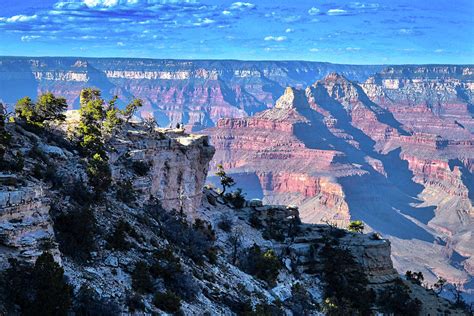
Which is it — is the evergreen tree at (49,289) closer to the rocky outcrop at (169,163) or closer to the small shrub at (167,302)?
the small shrub at (167,302)

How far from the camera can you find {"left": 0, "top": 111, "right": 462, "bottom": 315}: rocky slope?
2144cm

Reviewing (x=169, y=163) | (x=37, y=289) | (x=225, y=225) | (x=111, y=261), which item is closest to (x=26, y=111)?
(x=169, y=163)

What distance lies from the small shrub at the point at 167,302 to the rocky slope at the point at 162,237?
0.05 metres

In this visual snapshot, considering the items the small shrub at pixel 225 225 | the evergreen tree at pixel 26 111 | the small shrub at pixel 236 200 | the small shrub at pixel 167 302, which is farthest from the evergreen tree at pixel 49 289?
the small shrub at pixel 236 200

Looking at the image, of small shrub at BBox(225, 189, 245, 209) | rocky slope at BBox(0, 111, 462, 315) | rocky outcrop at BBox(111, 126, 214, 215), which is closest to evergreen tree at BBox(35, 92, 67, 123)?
rocky slope at BBox(0, 111, 462, 315)

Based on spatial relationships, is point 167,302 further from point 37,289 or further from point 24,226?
point 24,226

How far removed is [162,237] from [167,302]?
8.09 metres

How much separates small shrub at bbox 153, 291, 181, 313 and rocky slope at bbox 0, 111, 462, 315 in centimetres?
5

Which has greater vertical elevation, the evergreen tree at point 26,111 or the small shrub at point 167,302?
the evergreen tree at point 26,111

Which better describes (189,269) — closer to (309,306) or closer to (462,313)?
(309,306)

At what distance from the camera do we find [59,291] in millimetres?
19219

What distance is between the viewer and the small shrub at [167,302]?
23292 millimetres

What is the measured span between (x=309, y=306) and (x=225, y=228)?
13.6m

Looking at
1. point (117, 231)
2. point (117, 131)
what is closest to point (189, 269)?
point (117, 231)
